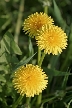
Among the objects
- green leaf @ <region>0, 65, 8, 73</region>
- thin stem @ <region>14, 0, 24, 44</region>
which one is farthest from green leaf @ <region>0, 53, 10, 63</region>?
thin stem @ <region>14, 0, 24, 44</region>

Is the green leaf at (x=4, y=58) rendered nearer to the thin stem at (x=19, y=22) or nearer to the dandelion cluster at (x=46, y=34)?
the dandelion cluster at (x=46, y=34)

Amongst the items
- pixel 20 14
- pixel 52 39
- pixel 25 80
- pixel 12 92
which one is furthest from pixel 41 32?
pixel 20 14

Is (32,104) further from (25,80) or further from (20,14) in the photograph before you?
(20,14)

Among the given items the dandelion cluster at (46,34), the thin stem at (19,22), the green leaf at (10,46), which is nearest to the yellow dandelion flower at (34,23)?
the dandelion cluster at (46,34)

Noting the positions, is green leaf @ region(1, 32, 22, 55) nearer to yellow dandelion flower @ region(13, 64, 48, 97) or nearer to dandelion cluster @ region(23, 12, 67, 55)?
dandelion cluster @ region(23, 12, 67, 55)

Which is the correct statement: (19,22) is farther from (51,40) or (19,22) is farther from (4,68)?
(51,40)

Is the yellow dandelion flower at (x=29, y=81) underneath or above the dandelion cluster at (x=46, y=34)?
underneath

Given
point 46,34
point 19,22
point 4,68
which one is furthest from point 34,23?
point 19,22
